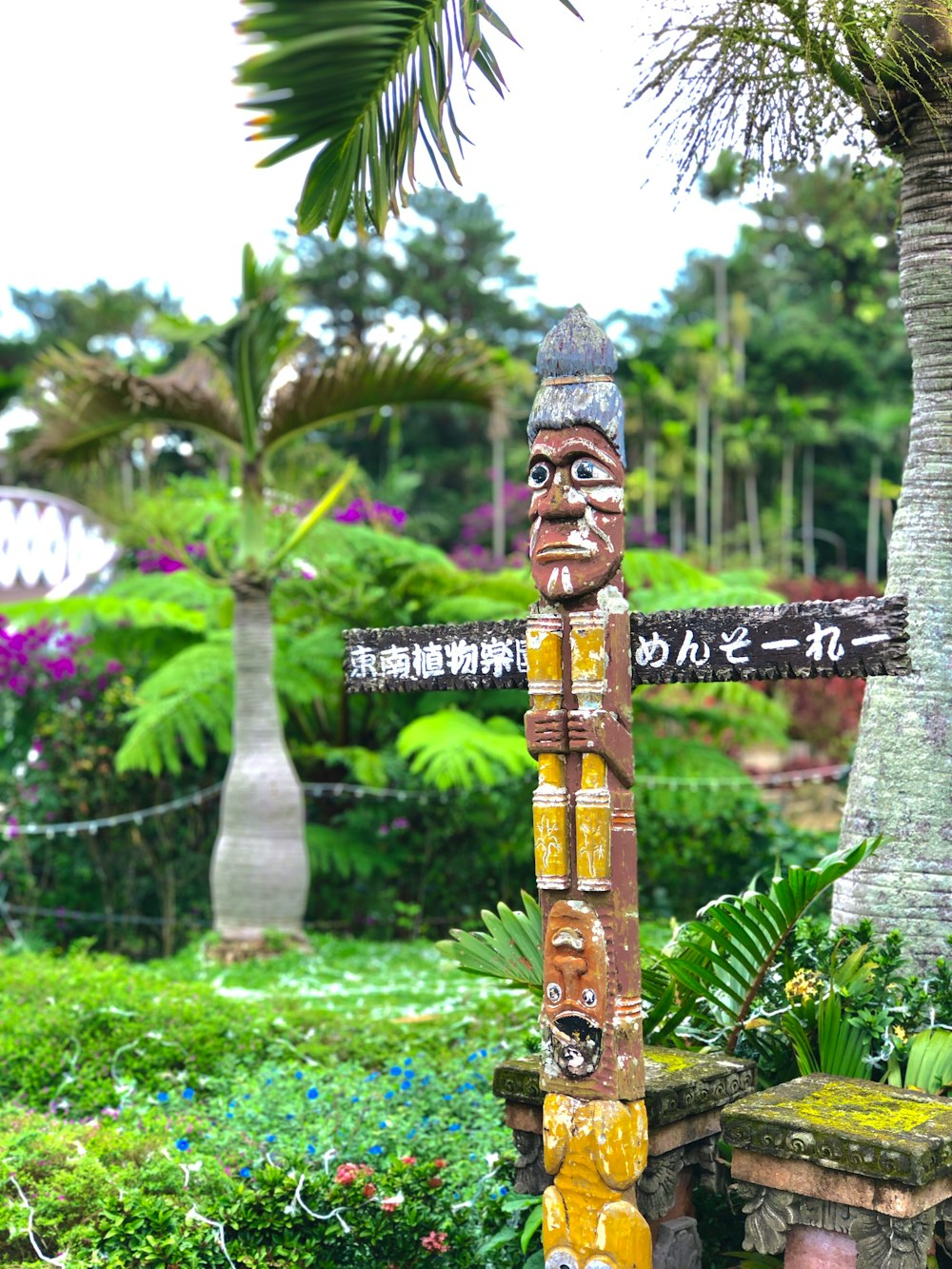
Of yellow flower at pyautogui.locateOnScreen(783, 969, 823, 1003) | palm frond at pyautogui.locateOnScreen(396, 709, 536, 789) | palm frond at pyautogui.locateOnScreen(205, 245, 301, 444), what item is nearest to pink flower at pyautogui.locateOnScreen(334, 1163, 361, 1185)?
yellow flower at pyautogui.locateOnScreen(783, 969, 823, 1003)

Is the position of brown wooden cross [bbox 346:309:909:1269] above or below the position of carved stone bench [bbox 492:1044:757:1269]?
above

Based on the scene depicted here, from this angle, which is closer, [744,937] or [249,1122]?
[744,937]

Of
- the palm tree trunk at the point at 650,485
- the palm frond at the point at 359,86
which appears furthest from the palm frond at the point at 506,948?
the palm tree trunk at the point at 650,485

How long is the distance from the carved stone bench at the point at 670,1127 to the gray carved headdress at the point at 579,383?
1.73 m

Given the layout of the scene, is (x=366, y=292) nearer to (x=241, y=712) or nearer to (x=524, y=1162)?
(x=241, y=712)

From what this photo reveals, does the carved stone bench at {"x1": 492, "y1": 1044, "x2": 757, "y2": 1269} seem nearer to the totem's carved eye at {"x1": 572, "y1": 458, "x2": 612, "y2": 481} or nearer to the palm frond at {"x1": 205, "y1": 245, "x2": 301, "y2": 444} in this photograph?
the totem's carved eye at {"x1": 572, "y1": 458, "x2": 612, "y2": 481}

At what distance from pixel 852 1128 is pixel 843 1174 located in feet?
0.35

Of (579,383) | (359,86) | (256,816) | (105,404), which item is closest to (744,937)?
(579,383)

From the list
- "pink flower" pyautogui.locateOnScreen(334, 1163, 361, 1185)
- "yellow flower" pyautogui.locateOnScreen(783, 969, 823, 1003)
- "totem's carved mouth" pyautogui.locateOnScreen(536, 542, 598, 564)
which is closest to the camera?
"totem's carved mouth" pyautogui.locateOnScreen(536, 542, 598, 564)

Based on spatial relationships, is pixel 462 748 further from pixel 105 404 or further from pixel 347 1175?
pixel 347 1175

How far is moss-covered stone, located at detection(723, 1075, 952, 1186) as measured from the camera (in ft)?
9.64

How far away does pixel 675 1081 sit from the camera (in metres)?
3.50

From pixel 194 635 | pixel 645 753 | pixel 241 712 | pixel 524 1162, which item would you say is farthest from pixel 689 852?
pixel 524 1162

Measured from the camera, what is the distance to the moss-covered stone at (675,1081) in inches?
136
